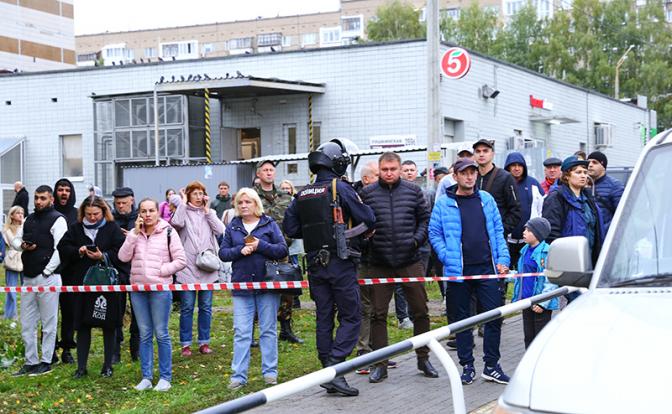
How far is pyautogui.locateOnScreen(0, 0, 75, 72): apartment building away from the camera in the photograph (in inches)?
2304

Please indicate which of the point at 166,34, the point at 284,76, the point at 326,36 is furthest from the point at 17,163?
the point at 166,34

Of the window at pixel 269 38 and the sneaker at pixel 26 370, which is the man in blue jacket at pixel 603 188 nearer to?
the sneaker at pixel 26 370

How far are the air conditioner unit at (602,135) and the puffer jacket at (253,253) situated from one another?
3195 centimetres

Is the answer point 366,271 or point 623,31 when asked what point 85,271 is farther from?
point 623,31

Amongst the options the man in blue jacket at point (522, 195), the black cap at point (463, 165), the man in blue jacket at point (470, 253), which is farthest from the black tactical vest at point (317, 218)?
the man in blue jacket at point (522, 195)

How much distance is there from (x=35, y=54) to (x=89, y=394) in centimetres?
5602

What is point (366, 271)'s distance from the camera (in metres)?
9.43

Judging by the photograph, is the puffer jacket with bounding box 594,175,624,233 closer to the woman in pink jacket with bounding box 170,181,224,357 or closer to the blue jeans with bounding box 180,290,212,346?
the woman in pink jacket with bounding box 170,181,224,357

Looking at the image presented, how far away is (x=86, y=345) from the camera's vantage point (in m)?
9.89

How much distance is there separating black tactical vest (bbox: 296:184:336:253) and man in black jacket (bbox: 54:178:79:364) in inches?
121

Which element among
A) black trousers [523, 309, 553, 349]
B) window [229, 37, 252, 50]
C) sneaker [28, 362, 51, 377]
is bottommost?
sneaker [28, 362, 51, 377]

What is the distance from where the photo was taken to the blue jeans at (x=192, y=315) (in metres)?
10.7

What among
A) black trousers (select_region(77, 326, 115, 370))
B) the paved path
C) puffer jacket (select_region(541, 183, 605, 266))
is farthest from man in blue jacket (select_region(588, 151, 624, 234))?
black trousers (select_region(77, 326, 115, 370))

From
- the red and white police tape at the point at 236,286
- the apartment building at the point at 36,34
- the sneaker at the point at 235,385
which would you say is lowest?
the sneaker at the point at 235,385
